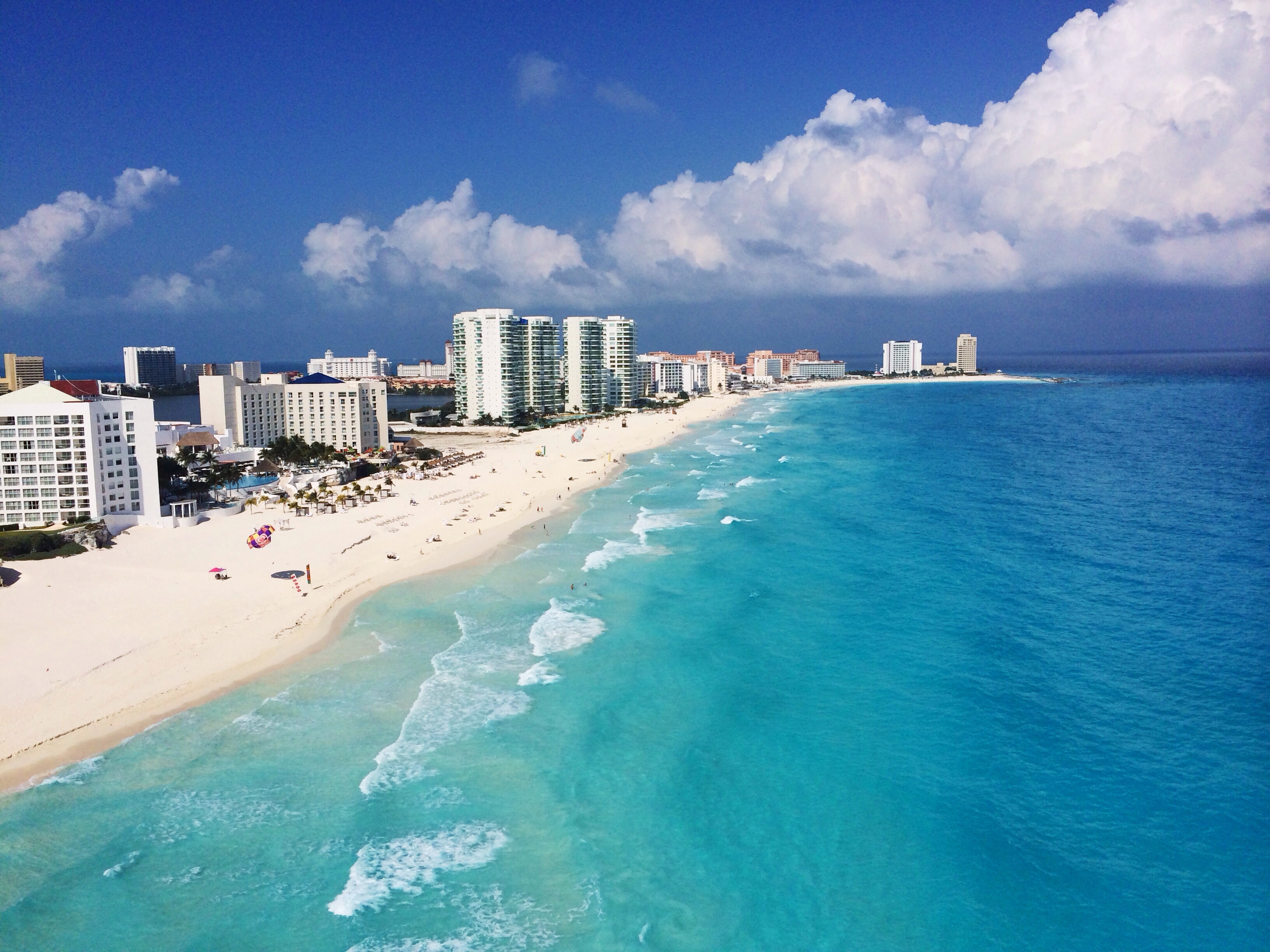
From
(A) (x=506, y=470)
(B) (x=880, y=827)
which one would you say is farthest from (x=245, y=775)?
(A) (x=506, y=470)

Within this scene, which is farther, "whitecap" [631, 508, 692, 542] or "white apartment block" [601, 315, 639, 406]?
"white apartment block" [601, 315, 639, 406]

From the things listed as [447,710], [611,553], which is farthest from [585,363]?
[447,710]

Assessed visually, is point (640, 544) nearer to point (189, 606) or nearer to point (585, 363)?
point (189, 606)

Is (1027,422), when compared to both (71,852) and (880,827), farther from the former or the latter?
(71,852)

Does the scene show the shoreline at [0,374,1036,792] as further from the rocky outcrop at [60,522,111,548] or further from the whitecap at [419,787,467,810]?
the whitecap at [419,787,467,810]

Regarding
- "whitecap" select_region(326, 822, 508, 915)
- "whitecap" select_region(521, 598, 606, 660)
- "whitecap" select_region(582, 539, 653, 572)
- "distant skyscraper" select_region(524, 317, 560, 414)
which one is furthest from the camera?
"distant skyscraper" select_region(524, 317, 560, 414)

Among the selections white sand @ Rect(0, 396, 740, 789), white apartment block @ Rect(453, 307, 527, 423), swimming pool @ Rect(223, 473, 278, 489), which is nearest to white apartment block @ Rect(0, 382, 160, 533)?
white sand @ Rect(0, 396, 740, 789)
